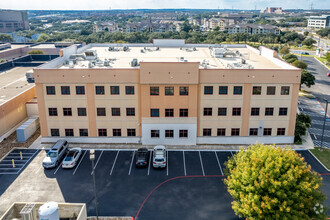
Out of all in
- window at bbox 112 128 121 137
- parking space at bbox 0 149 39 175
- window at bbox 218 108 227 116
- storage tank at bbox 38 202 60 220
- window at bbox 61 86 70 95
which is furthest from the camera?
window at bbox 112 128 121 137

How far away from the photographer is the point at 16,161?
40844 mm

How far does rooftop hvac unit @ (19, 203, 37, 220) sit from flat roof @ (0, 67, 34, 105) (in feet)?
99.3

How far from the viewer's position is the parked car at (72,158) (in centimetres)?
3850

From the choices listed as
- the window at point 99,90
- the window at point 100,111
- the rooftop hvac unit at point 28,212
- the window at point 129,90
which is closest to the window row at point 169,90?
the window at point 129,90

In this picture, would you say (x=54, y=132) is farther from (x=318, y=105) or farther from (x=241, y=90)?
(x=318, y=105)

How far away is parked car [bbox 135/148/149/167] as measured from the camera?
127 ft

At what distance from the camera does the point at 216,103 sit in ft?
145

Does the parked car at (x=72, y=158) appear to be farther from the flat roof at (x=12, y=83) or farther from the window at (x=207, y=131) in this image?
the window at (x=207, y=131)

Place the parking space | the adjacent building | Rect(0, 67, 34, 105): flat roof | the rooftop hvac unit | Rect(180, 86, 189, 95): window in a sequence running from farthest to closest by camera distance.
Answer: Rect(0, 67, 34, 105): flat roof < Rect(180, 86, 189, 95): window < the adjacent building < the parking space < the rooftop hvac unit

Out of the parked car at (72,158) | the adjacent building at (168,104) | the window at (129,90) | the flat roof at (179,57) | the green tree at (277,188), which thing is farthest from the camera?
the flat roof at (179,57)

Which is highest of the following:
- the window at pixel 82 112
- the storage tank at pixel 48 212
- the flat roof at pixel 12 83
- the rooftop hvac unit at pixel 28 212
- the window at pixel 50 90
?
the window at pixel 50 90

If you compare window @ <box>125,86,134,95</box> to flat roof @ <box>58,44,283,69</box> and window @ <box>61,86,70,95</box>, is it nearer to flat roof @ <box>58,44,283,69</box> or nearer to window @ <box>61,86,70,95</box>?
flat roof @ <box>58,44,283,69</box>

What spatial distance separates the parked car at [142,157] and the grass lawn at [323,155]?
947 inches

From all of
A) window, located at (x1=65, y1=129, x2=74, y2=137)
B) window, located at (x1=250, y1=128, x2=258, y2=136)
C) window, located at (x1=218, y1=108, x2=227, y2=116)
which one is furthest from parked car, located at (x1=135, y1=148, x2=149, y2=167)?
window, located at (x1=250, y1=128, x2=258, y2=136)
